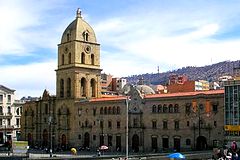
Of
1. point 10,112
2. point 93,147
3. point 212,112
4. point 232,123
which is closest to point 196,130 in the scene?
point 212,112

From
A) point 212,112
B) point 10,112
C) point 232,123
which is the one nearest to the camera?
point 232,123

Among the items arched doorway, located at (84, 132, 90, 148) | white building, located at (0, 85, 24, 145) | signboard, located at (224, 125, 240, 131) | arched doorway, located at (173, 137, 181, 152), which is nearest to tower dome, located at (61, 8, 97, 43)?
arched doorway, located at (84, 132, 90, 148)

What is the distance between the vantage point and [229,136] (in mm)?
65812

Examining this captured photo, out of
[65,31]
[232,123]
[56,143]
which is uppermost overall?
[65,31]

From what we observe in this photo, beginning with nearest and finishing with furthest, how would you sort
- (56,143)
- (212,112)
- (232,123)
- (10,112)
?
(232,123) < (212,112) < (56,143) < (10,112)

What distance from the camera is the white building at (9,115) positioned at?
121125mm

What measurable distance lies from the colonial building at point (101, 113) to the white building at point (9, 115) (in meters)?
6.40

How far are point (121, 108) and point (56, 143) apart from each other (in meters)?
24.4

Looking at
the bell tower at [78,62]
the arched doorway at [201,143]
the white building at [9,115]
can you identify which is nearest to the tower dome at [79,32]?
the bell tower at [78,62]

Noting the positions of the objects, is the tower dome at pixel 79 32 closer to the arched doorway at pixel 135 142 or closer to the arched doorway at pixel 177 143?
the arched doorway at pixel 135 142

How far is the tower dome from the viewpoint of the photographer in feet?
333

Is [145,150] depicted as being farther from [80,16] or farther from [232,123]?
[80,16]

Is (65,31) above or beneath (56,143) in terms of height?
above

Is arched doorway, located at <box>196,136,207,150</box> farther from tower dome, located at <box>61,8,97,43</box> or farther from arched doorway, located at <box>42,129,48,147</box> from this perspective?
arched doorway, located at <box>42,129,48,147</box>
